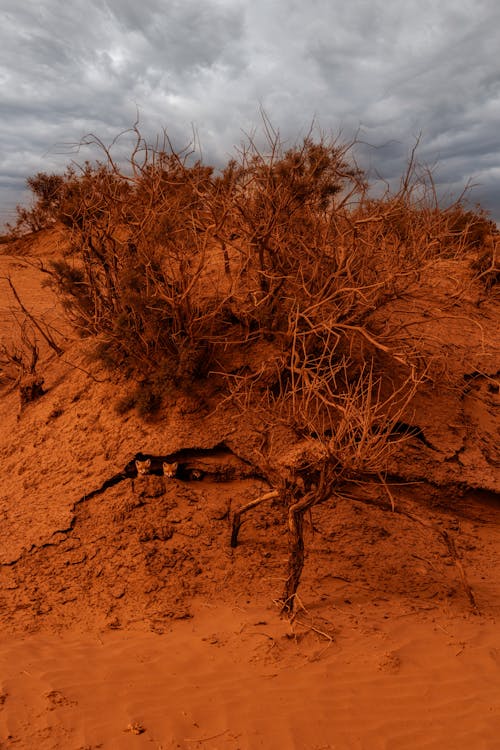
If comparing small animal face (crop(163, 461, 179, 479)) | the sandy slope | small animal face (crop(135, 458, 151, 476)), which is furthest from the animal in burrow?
the sandy slope

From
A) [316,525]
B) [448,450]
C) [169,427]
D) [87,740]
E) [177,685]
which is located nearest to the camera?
[87,740]

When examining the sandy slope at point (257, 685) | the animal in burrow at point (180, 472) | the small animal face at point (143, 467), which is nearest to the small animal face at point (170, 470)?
the animal in burrow at point (180, 472)

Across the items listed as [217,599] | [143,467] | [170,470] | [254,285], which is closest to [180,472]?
[170,470]

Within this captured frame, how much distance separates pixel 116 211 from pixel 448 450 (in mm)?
4252

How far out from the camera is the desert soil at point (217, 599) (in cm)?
307

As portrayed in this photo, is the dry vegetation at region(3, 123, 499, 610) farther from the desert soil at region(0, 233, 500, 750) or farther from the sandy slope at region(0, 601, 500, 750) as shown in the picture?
the sandy slope at region(0, 601, 500, 750)

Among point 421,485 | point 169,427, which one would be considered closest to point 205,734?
point 169,427

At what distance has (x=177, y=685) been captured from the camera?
334 cm

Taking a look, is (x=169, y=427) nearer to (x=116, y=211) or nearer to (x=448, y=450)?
(x=116, y=211)

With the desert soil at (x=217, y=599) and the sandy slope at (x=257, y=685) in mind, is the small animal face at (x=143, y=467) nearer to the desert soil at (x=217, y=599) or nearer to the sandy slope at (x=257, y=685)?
the desert soil at (x=217, y=599)

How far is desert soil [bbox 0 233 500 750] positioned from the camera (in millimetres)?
3072

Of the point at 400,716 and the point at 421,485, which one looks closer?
the point at 400,716

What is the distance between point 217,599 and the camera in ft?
14.0

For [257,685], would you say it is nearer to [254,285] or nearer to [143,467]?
[143,467]
